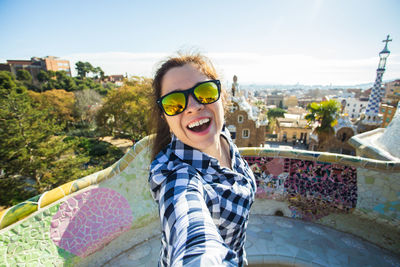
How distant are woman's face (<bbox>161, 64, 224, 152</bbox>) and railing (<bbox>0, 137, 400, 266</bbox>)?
2.35 meters

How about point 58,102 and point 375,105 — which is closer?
point 375,105

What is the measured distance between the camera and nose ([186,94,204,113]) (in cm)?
154

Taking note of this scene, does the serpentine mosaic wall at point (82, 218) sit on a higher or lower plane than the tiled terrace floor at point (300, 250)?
higher

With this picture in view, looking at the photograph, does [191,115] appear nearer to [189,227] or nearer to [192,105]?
[192,105]

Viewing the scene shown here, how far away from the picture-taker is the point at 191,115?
5.16 ft

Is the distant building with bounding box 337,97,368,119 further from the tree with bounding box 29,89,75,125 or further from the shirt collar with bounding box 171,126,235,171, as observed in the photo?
the shirt collar with bounding box 171,126,235,171

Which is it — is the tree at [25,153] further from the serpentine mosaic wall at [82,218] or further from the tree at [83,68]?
the tree at [83,68]

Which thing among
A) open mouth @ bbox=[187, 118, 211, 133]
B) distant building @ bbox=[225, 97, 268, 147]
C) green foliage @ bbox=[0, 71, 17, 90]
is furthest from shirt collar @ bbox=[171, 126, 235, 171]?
green foliage @ bbox=[0, 71, 17, 90]

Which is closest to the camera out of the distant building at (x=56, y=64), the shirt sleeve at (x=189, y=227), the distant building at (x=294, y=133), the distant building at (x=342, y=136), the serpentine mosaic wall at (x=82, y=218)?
the shirt sleeve at (x=189, y=227)

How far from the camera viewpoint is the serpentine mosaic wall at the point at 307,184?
4.03 meters

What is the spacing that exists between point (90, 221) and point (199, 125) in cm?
300

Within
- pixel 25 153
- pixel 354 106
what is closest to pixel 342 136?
pixel 25 153

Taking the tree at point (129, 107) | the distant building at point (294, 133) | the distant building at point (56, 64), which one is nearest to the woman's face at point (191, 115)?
the tree at point (129, 107)

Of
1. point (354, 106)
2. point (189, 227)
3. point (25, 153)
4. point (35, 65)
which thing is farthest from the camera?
point (354, 106)
